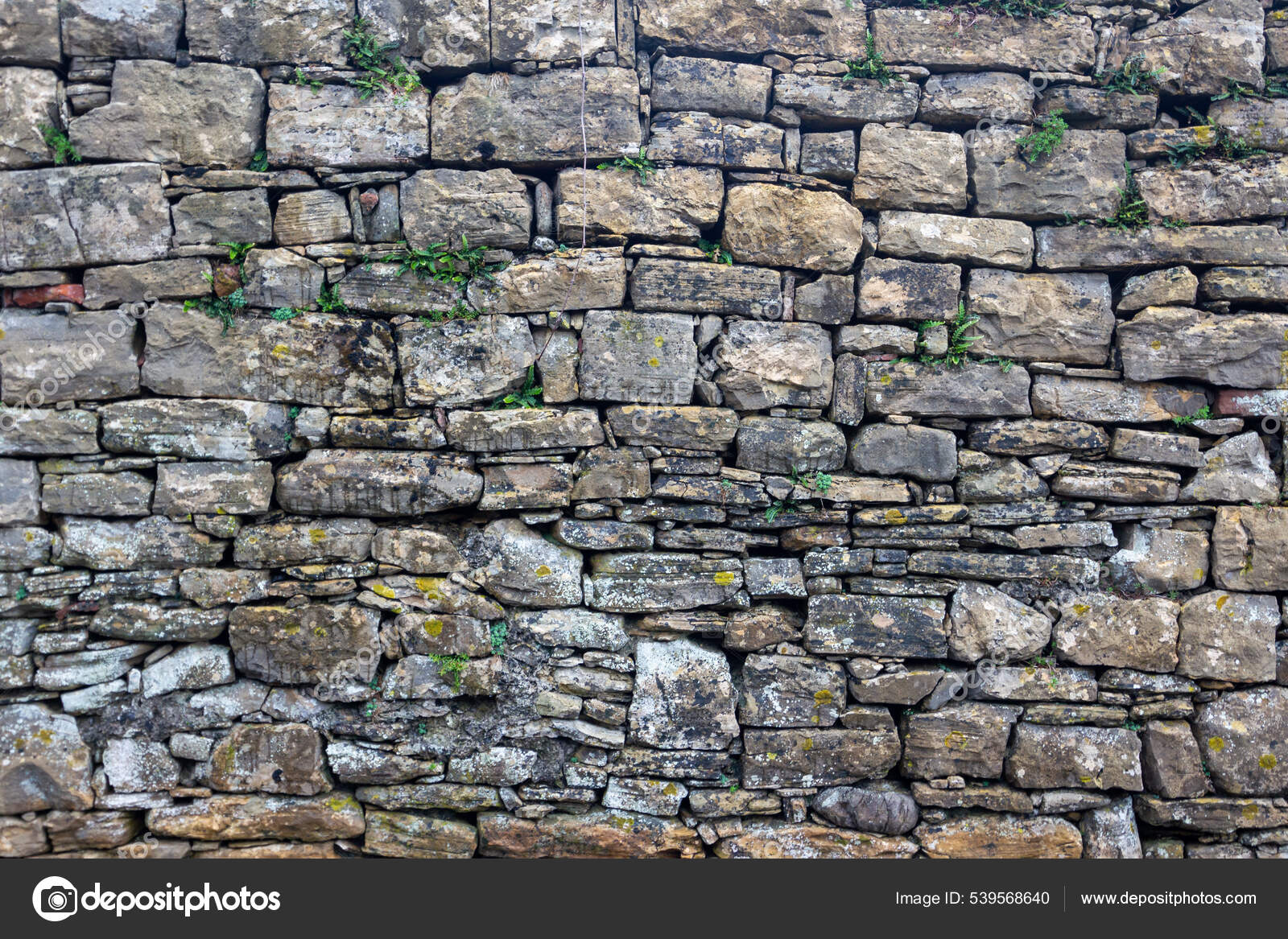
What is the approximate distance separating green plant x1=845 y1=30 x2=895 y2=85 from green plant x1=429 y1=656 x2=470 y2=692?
140 inches

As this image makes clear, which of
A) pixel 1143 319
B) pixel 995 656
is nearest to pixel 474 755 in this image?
pixel 995 656

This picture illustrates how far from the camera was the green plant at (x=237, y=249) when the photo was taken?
3.61 metres

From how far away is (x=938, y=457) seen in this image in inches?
148

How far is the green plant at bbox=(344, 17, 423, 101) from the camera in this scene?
3.61 meters

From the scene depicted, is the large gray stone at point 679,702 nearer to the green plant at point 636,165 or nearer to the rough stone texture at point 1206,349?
the green plant at point 636,165

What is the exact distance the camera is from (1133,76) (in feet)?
12.6

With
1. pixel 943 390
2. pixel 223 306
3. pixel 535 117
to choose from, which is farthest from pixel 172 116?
pixel 943 390

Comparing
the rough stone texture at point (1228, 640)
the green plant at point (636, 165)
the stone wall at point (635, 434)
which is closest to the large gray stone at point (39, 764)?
the stone wall at point (635, 434)

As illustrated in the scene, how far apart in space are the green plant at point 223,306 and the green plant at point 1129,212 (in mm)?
4426

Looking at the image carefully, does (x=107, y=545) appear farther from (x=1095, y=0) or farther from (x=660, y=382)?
(x=1095, y=0)

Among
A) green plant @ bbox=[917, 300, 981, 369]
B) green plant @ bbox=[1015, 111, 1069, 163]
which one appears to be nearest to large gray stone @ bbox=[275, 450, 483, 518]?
green plant @ bbox=[917, 300, 981, 369]

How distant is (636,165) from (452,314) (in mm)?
1185
